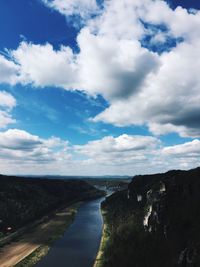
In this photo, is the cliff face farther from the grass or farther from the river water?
the grass

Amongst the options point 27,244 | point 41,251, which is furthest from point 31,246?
point 41,251

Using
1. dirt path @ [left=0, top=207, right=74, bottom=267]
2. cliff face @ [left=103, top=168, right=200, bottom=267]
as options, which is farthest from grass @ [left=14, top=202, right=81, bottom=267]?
cliff face @ [left=103, top=168, right=200, bottom=267]

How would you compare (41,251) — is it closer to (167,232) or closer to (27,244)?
(27,244)

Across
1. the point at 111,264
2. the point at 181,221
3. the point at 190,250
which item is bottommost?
the point at 111,264

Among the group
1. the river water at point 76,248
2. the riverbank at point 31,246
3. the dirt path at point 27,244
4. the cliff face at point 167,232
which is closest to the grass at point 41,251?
the riverbank at point 31,246

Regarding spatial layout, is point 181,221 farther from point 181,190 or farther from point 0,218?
point 0,218

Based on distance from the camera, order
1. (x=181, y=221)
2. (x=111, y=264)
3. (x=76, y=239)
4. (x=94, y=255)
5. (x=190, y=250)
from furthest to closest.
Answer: (x=76, y=239) < (x=94, y=255) < (x=111, y=264) < (x=181, y=221) < (x=190, y=250)

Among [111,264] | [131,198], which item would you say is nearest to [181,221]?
[111,264]
